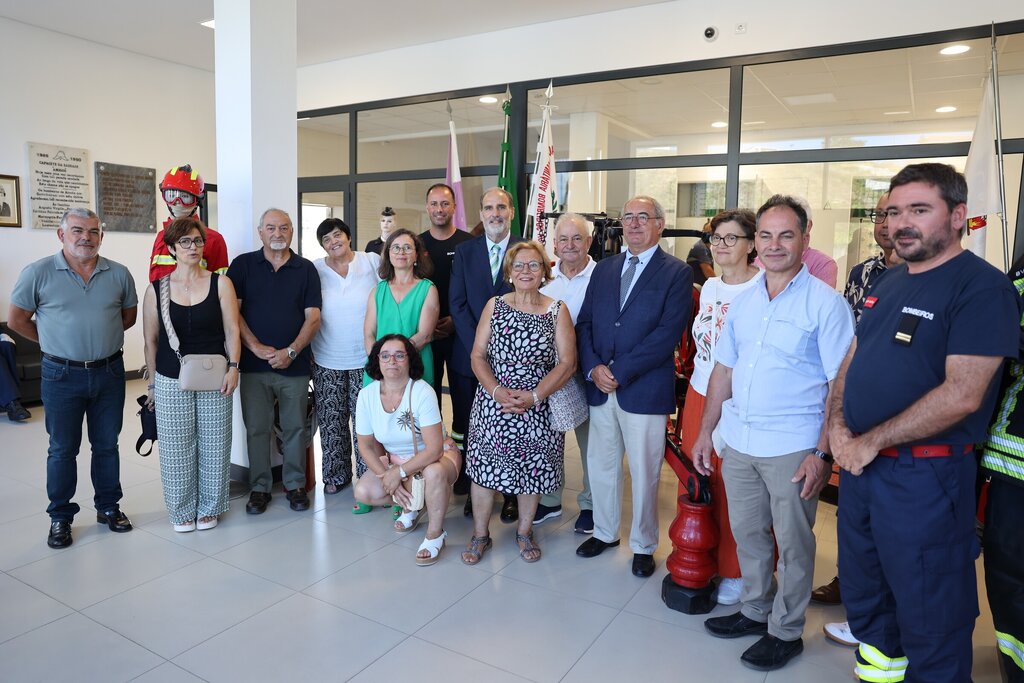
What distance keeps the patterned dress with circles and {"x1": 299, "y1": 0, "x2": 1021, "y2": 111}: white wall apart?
334cm

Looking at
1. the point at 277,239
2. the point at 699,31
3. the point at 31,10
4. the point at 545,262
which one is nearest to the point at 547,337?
the point at 545,262

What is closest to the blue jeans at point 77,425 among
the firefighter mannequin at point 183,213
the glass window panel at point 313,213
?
the firefighter mannequin at point 183,213

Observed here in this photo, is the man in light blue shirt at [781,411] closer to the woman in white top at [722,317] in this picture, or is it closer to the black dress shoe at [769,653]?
the black dress shoe at [769,653]

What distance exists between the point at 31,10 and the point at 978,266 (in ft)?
23.9

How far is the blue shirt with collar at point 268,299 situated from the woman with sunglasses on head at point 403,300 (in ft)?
1.26

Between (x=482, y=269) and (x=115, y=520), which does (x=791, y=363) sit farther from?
(x=115, y=520)

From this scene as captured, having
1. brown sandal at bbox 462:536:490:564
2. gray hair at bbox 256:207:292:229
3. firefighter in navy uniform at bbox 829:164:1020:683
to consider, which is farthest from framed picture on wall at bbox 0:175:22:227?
firefighter in navy uniform at bbox 829:164:1020:683

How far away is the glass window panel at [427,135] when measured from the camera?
639 centimetres

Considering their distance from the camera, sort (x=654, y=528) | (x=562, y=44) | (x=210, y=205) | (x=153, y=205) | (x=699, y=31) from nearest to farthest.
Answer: (x=654, y=528)
(x=699, y=31)
(x=562, y=44)
(x=153, y=205)
(x=210, y=205)

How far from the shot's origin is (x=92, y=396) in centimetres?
312

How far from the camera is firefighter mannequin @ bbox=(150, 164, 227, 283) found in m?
3.44

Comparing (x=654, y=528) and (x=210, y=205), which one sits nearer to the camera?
(x=654, y=528)

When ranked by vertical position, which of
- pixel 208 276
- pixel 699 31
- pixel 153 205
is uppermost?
pixel 699 31

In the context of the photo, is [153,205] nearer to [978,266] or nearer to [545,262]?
[545,262]
